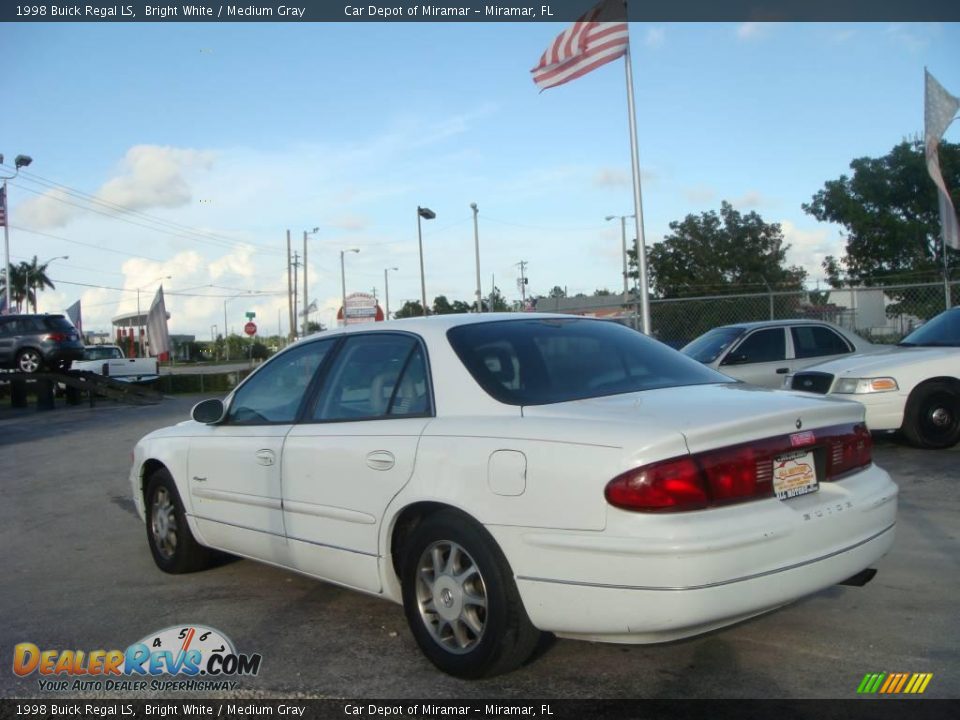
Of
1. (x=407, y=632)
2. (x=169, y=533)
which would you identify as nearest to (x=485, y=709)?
(x=407, y=632)

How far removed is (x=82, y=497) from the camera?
924 cm

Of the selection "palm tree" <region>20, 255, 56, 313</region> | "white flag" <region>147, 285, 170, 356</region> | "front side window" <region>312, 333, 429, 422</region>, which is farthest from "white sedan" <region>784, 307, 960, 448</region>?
"palm tree" <region>20, 255, 56, 313</region>

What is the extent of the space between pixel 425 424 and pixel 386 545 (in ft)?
1.92

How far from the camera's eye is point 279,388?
512cm

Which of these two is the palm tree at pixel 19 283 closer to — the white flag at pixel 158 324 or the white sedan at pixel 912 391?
the white flag at pixel 158 324

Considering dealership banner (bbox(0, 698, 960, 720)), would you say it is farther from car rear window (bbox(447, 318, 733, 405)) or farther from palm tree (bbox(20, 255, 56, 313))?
palm tree (bbox(20, 255, 56, 313))

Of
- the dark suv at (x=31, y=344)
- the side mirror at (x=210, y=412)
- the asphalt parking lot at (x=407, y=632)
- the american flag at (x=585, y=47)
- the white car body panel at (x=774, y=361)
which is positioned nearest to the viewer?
the asphalt parking lot at (x=407, y=632)

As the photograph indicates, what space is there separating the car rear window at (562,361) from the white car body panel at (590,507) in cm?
10

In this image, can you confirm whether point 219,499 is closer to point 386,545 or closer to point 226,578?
point 226,578

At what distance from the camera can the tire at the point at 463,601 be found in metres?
3.50

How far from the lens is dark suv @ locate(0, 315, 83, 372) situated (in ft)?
75.5

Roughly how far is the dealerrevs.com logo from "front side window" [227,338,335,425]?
4.06ft

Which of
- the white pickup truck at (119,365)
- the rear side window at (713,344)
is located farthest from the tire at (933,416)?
the white pickup truck at (119,365)

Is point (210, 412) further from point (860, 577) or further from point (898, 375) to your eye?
point (898, 375)
